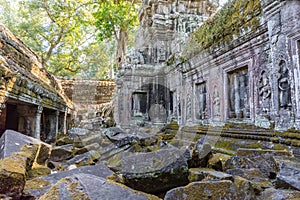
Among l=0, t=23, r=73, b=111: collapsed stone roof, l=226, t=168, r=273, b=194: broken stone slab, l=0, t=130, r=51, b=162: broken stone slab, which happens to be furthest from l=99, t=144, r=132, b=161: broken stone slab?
l=0, t=23, r=73, b=111: collapsed stone roof

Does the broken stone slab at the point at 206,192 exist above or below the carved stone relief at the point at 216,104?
below

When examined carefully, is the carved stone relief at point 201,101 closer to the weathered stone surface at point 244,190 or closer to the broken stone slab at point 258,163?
the broken stone slab at point 258,163

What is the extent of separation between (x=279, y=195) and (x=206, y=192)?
54cm

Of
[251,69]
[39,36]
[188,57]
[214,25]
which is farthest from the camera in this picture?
[39,36]

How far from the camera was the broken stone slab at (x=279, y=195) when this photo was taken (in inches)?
62.5

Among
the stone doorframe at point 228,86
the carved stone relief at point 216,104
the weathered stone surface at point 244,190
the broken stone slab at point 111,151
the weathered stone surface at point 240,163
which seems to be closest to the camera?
the weathered stone surface at point 244,190

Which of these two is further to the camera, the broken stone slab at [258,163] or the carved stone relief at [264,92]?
the carved stone relief at [264,92]

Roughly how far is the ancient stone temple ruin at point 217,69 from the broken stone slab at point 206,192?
65.9 inches

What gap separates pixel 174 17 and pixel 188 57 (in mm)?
3075

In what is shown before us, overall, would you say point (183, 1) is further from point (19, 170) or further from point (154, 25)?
point (19, 170)

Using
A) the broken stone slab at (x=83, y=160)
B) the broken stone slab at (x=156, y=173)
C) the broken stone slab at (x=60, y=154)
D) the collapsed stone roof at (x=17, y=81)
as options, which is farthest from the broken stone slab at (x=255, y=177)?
the collapsed stone roof at (x=17, y=81)

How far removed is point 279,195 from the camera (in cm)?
167

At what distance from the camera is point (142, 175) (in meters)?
2.04

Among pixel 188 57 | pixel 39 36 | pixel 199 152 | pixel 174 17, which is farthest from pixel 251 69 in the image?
pixel 39 36
